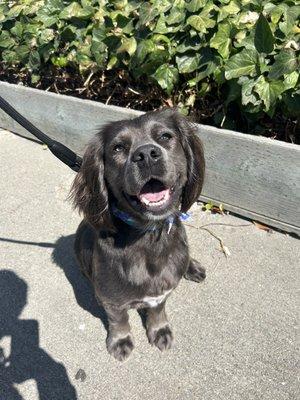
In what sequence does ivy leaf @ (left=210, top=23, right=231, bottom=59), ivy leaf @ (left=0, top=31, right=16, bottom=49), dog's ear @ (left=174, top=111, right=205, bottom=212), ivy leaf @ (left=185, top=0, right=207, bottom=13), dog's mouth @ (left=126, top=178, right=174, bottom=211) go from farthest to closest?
ivy leaf @ (left=0, top=31, right=16, bottom=49)
ivy leaf @ (left=185, top=0, right=207, bottom=13)
ivy leaf @ (left=210, top=23, right=231, bottom=59)
dog's ear @ (left=174, top=111, right=205, bottom=212)
dog's mouth @ (left=126, top=178, right=174, bottom=211)

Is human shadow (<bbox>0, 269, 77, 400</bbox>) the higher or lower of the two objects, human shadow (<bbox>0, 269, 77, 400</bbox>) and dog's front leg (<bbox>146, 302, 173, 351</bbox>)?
the lower

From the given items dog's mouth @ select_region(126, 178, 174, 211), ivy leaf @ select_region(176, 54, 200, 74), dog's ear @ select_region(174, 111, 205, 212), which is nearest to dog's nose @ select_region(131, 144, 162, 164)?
dog's mouth @ select_region(126, 178, 174, 211)

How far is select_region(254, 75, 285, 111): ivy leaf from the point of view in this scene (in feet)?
9.53

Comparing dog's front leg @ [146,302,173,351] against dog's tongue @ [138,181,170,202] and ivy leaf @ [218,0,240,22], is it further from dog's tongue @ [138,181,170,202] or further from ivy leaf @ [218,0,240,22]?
ivy leaf @ [218,0,240,22]

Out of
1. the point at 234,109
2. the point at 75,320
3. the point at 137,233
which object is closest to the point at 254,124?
the point at 234,109

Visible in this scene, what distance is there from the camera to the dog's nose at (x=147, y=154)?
6.29 feet

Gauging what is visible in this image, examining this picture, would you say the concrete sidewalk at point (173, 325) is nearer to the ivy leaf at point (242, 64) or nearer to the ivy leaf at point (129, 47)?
the ivy leaf at point (242, 64)

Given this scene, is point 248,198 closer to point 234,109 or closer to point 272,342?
point 234,109

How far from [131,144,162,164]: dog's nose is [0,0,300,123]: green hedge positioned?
1.38 meters

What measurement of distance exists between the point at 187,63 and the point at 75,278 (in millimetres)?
1984

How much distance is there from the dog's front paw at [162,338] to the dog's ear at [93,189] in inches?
33.6

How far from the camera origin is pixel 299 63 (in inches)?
111

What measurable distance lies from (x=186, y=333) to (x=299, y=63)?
6.63ft

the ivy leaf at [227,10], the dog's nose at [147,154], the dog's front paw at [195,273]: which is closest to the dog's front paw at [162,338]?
the dog's front paw at [195,273]
